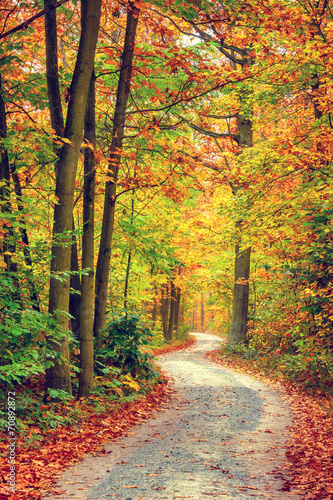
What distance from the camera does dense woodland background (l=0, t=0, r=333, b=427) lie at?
240 inches

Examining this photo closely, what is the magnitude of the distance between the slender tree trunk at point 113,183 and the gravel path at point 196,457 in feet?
9.01

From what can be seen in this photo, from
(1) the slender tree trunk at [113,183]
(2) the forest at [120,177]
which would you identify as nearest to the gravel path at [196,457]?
(2) the forest at [120,177]

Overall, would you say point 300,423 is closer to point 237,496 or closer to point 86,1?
point 237,496

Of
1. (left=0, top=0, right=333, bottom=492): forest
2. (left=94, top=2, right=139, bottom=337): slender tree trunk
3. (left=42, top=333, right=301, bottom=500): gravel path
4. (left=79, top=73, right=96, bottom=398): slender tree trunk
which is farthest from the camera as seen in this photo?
(left=94, top=2, right=139, bottom=337): slender tree trunk

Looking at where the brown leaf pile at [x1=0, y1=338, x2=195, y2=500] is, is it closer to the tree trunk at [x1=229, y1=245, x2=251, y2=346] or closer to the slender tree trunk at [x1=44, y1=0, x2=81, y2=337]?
the slender tree trunk at [x1=44, y1=0, x2=81, y2=337]

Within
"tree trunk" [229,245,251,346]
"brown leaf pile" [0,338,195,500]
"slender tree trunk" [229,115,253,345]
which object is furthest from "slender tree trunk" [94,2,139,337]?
"tree trunk" [229,245,251,346]

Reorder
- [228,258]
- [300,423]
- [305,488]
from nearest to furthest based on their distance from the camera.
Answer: [305,488] → [300,423] → [228,258]

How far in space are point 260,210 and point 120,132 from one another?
4.42m

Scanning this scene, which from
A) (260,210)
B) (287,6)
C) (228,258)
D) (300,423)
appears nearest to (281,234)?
(260,210)

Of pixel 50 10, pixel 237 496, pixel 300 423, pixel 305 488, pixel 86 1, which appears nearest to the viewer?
pixel 237 496

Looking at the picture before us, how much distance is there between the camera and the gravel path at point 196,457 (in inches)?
158

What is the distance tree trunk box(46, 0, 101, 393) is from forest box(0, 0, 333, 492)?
2 cm

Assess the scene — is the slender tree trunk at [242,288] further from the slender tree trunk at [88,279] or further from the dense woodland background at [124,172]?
the slender tree trunk at [88,279]

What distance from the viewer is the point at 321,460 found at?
478cm
